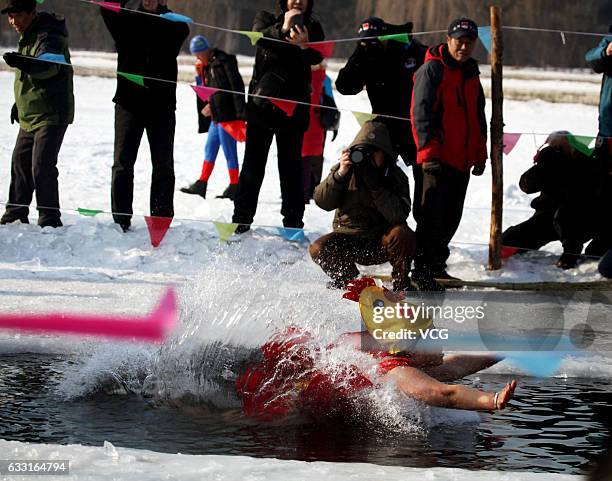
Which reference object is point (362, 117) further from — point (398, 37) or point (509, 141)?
point (509, 141)

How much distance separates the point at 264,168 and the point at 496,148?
1781mm

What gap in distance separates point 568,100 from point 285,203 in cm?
903

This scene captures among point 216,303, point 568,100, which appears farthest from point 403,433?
point 568,100

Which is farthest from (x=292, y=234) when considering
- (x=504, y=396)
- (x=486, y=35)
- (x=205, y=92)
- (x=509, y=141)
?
(x=504, y=396)

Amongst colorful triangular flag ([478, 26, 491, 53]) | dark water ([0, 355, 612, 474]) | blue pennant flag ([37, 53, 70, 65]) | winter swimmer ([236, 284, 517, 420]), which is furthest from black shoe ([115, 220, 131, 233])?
winter swimmer ([236, 284, 517, 420])

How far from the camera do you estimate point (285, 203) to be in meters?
9.22

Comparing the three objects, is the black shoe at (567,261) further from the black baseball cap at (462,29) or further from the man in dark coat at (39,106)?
the man in dark coat at (39,106)

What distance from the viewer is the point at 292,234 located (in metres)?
9.16

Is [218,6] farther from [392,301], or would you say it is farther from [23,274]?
[392,301]

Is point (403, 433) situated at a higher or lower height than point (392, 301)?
lower

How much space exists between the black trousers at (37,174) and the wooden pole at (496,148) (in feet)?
11.0

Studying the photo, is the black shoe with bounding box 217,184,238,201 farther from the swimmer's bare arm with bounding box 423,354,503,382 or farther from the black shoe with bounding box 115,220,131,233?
the swimmer's bare arm with bounding box 423,354,503,382

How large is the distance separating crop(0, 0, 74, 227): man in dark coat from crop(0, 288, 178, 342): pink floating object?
220 centimetres

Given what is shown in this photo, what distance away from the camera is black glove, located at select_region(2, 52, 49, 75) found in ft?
29.6
